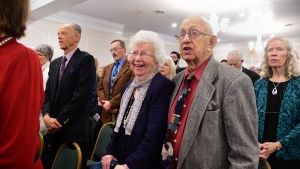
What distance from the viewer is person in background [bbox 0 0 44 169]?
85 cm

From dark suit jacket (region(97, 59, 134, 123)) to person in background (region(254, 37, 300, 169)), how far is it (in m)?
1.65

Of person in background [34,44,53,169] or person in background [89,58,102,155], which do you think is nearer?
person in background [34,44,53,169]

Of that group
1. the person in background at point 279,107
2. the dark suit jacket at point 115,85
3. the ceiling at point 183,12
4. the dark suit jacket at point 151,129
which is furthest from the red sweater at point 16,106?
the ceiling at point 183,12

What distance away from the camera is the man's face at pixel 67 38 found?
230 cm

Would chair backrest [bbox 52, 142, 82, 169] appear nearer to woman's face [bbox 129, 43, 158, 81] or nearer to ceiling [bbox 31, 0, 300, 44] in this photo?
woman's face [bbox 129, 43, 158, 81]

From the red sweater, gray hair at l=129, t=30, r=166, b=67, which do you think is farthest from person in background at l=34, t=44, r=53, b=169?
the red sweater

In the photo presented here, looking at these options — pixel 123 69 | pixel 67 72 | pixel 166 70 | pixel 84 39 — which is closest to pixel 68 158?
pixel 67 72

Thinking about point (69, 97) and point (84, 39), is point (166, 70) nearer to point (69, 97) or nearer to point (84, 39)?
point (69, 97)

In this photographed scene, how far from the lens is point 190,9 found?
6.36 meters

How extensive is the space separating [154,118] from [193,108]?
260 mm

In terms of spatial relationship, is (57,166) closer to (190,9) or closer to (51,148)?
(51,148)

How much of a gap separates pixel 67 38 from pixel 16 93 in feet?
5.07

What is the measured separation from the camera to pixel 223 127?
1116 mm

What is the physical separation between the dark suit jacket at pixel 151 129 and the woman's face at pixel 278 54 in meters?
1.04
